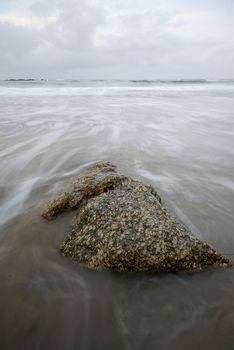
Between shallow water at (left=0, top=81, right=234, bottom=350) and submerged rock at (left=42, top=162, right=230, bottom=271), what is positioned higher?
submerged rock at (left=42, top=162, right=230, bottom=271)

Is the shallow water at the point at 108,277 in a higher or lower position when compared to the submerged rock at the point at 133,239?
lower

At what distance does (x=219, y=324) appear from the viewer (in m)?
2.45

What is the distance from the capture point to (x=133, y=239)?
296 cm

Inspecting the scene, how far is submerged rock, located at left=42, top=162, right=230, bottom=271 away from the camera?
288 cm

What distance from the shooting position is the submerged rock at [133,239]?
288cm

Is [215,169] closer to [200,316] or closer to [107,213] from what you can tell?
[107,213]

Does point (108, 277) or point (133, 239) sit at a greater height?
point (133, 239)

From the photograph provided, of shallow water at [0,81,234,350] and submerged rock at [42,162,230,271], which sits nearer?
shallow water at [0,81,234,350]

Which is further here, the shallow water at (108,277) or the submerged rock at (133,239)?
the submerged rock at (133,239)

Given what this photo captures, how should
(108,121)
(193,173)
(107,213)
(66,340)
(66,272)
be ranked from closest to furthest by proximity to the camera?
(66,340) → (66,272) → (107,213) → (193,173) → (108,121)

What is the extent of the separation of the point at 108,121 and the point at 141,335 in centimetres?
959

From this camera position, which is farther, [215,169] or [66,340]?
[215,169]

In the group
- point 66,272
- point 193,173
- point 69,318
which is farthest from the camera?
point 193,173

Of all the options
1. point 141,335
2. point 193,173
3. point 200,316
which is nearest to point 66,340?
point 141,335
